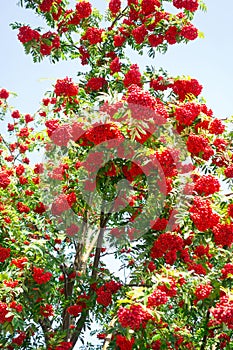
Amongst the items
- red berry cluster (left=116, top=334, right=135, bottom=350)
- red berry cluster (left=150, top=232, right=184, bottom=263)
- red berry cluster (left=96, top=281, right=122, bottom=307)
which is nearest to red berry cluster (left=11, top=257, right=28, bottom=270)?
red berry cluster (left=96, top=281, right=122, bottom=307)

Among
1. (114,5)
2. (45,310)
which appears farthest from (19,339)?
(114,5)

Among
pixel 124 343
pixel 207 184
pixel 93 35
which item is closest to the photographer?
pixel 124 343

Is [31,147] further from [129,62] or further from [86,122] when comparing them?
[86,122]

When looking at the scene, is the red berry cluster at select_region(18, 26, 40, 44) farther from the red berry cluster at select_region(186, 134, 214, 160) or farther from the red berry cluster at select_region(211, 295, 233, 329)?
the red berry cluster at select_region(211, 295, 233, 329)

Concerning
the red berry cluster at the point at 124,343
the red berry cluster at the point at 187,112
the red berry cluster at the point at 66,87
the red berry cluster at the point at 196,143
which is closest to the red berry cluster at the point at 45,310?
the red berry cluster at the point at 124,343

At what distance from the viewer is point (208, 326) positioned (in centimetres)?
618

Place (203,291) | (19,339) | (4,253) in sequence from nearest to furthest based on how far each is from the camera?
(203,291), (4,253), (19,339)

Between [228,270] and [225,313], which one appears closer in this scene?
[225,313]

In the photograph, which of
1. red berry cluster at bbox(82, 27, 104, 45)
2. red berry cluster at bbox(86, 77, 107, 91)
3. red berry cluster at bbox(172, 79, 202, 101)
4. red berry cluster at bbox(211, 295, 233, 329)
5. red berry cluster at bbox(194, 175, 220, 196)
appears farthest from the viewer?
red berry cluster at bbox(82, 27, 104, 45)

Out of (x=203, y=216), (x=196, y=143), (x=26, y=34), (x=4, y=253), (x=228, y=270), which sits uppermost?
(x=26, y=34)

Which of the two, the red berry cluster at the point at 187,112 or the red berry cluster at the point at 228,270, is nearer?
the red berry cluster at the point at 228,270

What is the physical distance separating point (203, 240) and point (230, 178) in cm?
110

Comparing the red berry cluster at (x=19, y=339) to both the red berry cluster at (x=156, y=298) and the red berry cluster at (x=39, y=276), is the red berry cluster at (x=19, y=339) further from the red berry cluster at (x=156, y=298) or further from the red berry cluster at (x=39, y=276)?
the red berry cluster at (x=156, y=298)

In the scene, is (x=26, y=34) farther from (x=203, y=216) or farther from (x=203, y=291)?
(x=203, y=291)
